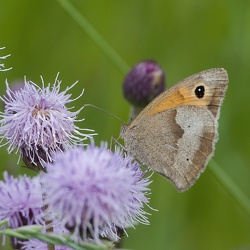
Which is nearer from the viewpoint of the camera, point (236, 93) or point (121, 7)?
point (236, 93)

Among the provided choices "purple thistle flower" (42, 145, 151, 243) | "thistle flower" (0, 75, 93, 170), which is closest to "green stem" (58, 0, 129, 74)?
"thistle flower" (0, 75, 93, 170)

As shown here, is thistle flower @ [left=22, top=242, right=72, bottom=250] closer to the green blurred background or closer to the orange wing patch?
the orange wing patch

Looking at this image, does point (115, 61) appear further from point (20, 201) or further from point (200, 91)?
point (20, 201)

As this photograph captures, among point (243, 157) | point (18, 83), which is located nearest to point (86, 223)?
point (18, 83)

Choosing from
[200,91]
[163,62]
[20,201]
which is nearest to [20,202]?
[20,201]

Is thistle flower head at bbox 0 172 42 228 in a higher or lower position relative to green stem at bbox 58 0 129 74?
lower

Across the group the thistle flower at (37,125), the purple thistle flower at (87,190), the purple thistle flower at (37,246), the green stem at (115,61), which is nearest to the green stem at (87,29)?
the green stem at (115,61)

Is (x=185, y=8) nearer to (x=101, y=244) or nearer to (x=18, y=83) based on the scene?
(x=18, y=83)
